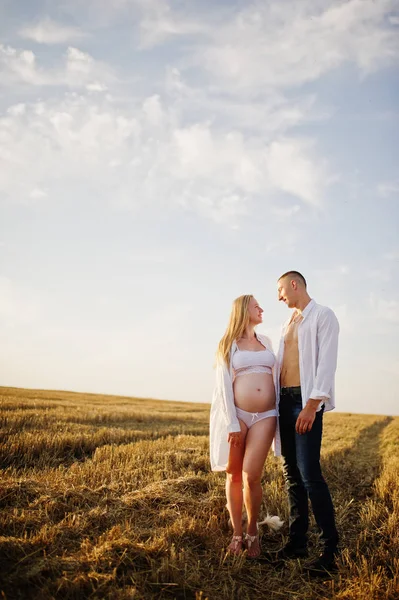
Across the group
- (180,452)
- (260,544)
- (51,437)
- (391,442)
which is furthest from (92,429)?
(391,442)

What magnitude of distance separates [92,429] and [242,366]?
9.16 metres

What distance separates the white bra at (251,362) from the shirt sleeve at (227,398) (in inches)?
5.8

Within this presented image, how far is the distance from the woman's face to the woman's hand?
4.24 feet

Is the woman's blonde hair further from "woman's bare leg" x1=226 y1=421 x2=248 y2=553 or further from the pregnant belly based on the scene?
"woman's bare leg" x1=226 y1=421 x2=248 y2=553

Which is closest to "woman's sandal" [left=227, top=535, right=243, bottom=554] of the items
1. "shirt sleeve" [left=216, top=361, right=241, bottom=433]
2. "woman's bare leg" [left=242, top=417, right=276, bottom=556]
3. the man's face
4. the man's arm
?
"woman's bare leg" [left=242, top=417, right=276, bottom=556]

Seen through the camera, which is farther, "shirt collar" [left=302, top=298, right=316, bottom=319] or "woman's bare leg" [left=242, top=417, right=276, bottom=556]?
"shirt collar" [left=302, top=298, right=316, bottom=319]

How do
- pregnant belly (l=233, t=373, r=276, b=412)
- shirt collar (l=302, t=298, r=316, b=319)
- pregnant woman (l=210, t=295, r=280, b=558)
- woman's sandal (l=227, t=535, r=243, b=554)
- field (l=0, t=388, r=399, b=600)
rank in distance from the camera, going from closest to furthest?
1. field (l=0, t=388, r=399, b=600)
2. woman's sandal (l=227, t=535, r=243, b=554)
3. pregnant woman (l=210, t=295, r=280, b=558)
4. pregnant belly (l=233, t=373, r=276, b=412)
5. shirt collar (l=302, t=298, r=316, b=319)

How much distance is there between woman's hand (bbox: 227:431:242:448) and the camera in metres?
4.64

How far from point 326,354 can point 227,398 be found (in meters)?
1.18

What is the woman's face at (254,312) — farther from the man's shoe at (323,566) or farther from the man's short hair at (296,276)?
the man's shoe at (323,566)

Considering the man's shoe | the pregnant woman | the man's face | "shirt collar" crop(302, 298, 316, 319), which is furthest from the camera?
the man's face

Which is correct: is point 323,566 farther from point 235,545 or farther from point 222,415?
point 222,415

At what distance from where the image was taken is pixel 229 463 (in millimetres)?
4770

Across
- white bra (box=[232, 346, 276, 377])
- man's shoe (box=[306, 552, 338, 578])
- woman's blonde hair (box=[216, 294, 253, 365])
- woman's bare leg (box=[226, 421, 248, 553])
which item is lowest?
man's shoe (box=[306, 552, 338, 578])
